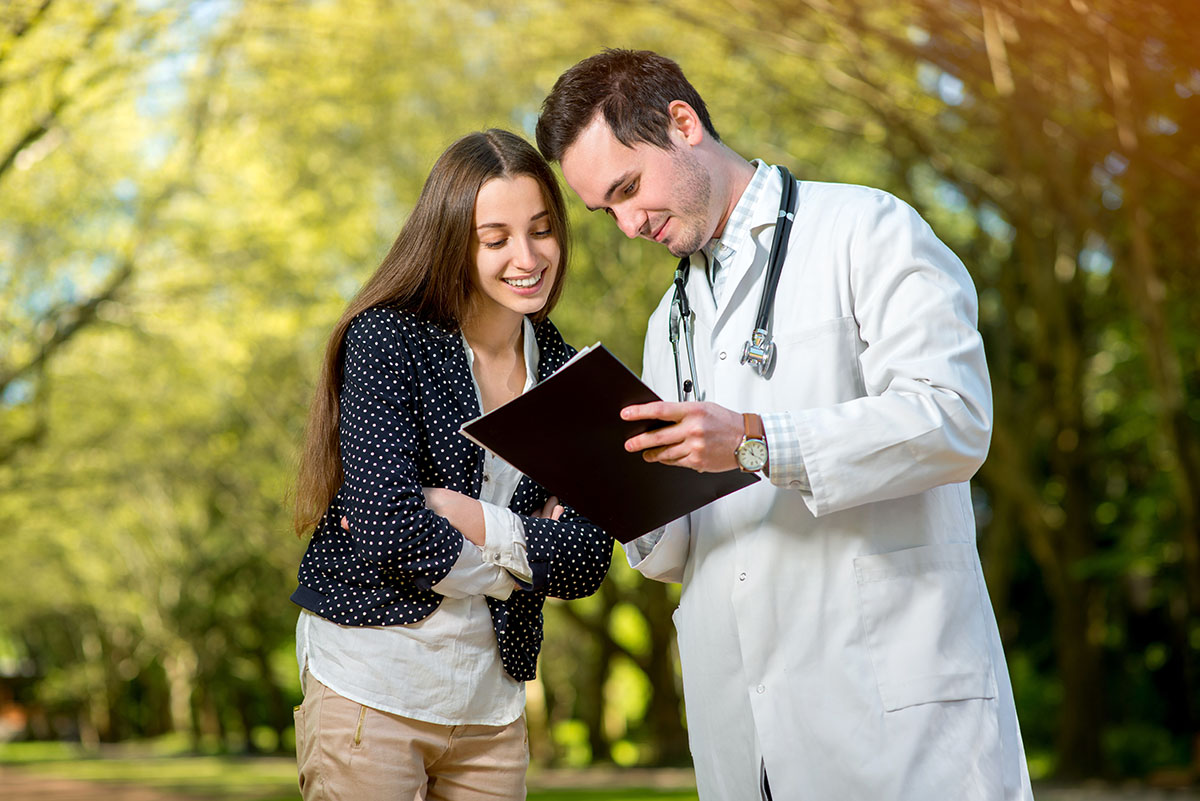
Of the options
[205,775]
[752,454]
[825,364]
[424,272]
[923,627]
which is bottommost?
[205,775]

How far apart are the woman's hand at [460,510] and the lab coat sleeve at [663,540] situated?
1.19 ft

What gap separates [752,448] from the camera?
244 cm

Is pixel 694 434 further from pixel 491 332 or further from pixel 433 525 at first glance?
pixel 491 332

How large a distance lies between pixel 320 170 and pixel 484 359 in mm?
13701

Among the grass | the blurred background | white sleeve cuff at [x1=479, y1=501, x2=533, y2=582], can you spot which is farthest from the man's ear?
the grass

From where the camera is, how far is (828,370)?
105 inches

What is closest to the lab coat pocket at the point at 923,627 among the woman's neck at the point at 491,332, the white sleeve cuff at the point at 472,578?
the white sleeve cuff at the point at 472,578

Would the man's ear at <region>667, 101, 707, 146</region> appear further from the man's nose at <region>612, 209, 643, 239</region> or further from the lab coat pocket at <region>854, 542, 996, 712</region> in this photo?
the lab coat pocket at <region>854, 542, 996, 712</region>

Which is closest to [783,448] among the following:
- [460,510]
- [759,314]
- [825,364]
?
[825,364]

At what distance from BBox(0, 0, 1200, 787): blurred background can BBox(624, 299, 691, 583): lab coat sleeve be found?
5188 mm

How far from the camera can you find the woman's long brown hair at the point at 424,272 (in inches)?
110

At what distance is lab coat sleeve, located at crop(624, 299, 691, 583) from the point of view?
2928 mm

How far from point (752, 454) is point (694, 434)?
13 centimetres

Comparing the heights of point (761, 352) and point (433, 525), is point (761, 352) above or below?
above
